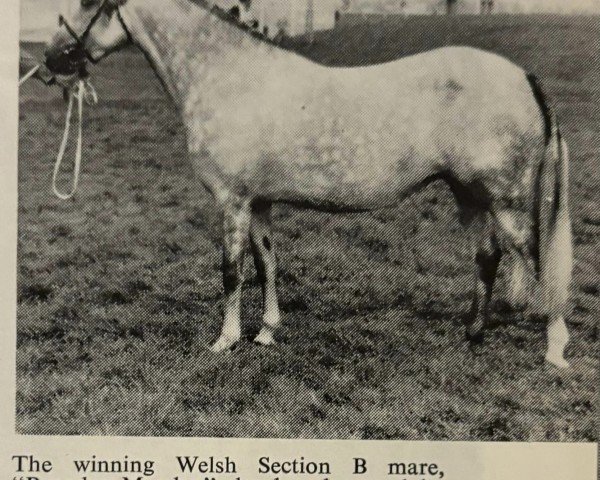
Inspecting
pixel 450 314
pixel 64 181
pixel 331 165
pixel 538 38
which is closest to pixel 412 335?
pixel 450 314

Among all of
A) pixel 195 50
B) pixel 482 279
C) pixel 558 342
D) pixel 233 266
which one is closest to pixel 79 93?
pixel 195 50

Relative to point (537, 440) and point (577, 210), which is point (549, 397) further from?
point (577, 210)

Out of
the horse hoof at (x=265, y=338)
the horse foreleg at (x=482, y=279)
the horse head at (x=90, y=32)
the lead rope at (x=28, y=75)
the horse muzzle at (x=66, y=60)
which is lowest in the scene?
the horse hoof at (x=265, y=338)

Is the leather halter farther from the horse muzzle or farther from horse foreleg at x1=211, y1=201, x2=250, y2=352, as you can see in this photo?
horse foreleg at x1=211, y1=201, x2=250, y2=352

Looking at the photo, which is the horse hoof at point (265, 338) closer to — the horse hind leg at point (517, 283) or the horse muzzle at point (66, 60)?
the horse hind leg at point (517, 283)

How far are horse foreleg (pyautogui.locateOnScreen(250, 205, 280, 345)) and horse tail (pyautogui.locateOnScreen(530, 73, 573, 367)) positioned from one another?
0.63m

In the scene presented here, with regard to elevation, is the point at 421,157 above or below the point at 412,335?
above

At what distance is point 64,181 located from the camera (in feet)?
6.45

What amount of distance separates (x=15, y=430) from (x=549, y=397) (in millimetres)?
1278

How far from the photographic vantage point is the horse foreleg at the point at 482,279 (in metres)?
1.88

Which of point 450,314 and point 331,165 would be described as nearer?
point 331,165

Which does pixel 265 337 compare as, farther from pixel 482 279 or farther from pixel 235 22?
pixel 235 22

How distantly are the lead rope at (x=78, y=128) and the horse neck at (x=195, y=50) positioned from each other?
0.20 metres

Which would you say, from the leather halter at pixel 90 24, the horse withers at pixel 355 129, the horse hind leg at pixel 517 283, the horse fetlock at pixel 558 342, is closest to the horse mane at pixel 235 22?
the horse withers at pixel 355 129
